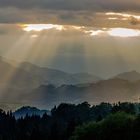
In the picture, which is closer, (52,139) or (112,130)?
(112,130)

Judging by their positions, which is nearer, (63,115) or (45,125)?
(45,125)

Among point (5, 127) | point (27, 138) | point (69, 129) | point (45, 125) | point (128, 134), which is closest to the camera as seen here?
point (128, 134)

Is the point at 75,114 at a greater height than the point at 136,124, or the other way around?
the point at 136,124

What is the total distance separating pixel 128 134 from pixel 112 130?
339 centimetres

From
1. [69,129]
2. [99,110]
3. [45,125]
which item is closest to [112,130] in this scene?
[69,129]

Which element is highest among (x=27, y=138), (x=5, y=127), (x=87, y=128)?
(x=87, y=128)

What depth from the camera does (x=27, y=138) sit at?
140m

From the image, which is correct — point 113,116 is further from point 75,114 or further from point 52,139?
point 75,114

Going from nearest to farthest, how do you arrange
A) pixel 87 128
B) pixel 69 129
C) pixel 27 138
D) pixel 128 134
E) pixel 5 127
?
pixel 128 134, pixel 87 128, pixel 69 129, pixel 27 138, pixel 5 127

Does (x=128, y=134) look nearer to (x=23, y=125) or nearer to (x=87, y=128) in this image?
(x=87, y=128)

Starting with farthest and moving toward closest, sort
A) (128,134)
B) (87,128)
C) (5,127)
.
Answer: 1. (5,127)
2. (87,128)
3. (128,134)

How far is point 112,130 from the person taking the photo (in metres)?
92.4

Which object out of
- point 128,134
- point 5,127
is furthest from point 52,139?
point 5,127

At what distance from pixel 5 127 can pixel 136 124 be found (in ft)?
353
